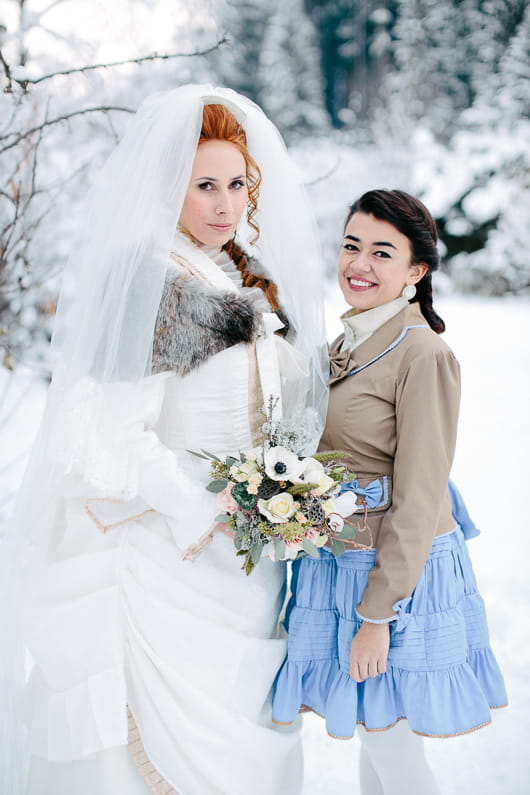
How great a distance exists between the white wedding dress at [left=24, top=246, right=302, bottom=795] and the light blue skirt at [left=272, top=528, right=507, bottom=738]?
14cm

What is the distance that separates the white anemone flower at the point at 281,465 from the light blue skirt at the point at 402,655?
446 millimetres

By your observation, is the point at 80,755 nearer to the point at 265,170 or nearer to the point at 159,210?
the point at 159,210

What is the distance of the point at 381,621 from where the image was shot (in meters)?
1.66

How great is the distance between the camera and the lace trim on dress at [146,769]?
63.9 inches

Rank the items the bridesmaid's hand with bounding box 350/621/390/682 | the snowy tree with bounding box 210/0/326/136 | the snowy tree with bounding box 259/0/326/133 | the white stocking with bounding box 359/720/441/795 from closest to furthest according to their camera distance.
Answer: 1. the bridesmaid's hand with bounding box 350/621/390/682
2. the white stocking with bounding box 359/720/441/795
3. the snowy tree with bounding box 210/0/326/136
4. the snowy tree with bounding box 259/0/326/133

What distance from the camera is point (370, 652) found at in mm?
1670

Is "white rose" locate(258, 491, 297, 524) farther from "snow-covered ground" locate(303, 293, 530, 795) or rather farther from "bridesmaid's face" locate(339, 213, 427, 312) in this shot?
"snow-covered ground" locate(303, 293, 530, 795)

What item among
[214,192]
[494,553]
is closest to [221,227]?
[214,192]

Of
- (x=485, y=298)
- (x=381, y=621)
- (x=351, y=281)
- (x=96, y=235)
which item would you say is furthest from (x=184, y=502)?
(x=485, y=298)

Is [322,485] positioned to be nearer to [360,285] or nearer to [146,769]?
[360,285]

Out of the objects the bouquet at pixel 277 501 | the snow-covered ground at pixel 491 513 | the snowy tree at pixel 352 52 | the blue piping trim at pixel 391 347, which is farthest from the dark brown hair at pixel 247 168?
the snowy tree at pixel 352 52

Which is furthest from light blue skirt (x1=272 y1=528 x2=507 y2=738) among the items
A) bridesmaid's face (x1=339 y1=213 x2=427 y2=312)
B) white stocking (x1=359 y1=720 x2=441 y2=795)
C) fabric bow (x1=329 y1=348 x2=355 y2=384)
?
bridesmaid's face (x1=339 y1=213 x2=427 y2=312)

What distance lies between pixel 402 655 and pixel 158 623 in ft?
2.23

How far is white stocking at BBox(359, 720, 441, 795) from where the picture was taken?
1778 millimetres
